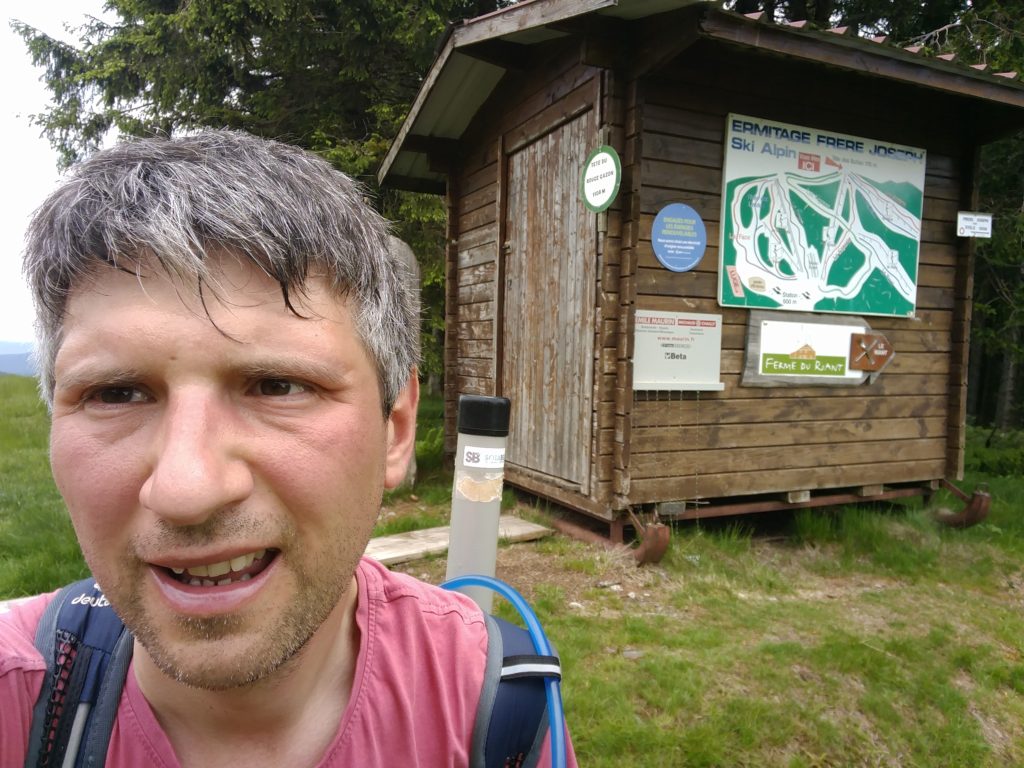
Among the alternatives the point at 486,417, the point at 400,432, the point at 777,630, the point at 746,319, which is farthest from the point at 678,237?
the point at 400,432

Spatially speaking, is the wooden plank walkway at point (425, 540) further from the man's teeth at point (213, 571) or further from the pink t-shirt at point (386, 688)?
the man's teeth at point (213, 571)

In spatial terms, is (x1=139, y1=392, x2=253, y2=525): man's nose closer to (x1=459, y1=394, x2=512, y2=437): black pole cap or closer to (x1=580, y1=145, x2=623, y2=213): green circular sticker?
(x1=459, y1=394, x2=512, y2=437): black pole cap

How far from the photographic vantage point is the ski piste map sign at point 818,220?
5105 millimetres

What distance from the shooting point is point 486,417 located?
86.4 inches

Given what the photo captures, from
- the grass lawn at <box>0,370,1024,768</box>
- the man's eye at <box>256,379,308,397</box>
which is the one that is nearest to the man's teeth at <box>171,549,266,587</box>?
the man's eye at <box>256,379,308,397</box>

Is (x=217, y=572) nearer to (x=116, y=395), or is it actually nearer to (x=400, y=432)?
(x=116, y=395)

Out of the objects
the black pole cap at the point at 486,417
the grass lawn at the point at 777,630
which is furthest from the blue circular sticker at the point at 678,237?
the black pole cap at the point at 486,417

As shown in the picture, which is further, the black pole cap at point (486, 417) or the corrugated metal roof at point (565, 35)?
the corrugated metal roof at point (565, 35)

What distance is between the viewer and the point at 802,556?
17.3ft

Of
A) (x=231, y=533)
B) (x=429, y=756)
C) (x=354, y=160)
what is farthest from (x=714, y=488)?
(x=354, y=160)

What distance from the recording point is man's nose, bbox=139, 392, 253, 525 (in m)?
0.93

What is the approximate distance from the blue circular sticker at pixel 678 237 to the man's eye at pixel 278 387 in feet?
13.5

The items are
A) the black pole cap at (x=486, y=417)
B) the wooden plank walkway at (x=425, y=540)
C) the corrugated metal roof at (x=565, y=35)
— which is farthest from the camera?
the wooden plank walkway at (x=425, y=540)

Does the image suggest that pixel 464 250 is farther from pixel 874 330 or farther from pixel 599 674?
pixel 599 674
